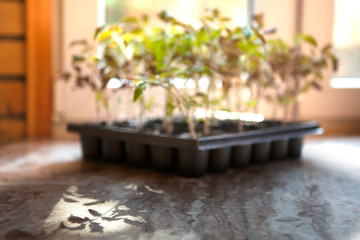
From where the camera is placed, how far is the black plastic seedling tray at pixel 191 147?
131cm

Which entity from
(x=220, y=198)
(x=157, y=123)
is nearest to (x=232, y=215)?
(x=220, y=198)

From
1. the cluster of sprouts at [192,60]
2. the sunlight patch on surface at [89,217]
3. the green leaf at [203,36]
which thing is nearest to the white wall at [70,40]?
the cluster of sprouts at [192,60]

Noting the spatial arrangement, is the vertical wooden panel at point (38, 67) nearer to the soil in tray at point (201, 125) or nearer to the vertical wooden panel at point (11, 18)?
Result: the vertical wooden panel at point (11, 18)

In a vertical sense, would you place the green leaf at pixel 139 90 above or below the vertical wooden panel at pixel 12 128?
above

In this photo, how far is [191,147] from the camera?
127 centimetres

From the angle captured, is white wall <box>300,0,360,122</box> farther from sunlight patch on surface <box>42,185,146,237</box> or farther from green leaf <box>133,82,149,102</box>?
sunlight patch on surface <box>42,185,146,237</box>

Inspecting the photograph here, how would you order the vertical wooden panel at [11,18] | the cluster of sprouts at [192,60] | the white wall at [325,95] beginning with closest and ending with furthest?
the cluster of sprouts at [192,60]
the vertical wooden panel at [11,18]
the white wall at [325,95]

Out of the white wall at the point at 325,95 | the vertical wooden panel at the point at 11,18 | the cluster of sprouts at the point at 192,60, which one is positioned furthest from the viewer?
the white wall at the point at 325,95

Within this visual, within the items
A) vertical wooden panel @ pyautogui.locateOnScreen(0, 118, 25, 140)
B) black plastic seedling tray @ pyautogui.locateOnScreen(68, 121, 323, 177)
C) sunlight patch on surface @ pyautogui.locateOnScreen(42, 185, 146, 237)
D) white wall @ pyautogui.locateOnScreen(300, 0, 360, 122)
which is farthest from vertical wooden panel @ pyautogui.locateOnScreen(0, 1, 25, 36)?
white wall @ pyautogui.locateOnScreen(300, 0, 360, 122)

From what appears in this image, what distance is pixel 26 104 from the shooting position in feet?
6.69

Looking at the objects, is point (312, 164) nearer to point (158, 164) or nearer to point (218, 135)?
point (218, 135)

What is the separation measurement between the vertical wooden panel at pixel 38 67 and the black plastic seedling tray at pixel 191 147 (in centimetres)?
55

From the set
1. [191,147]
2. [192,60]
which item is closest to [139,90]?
[191,147]

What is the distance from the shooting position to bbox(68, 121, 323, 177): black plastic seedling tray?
131 centimetres
